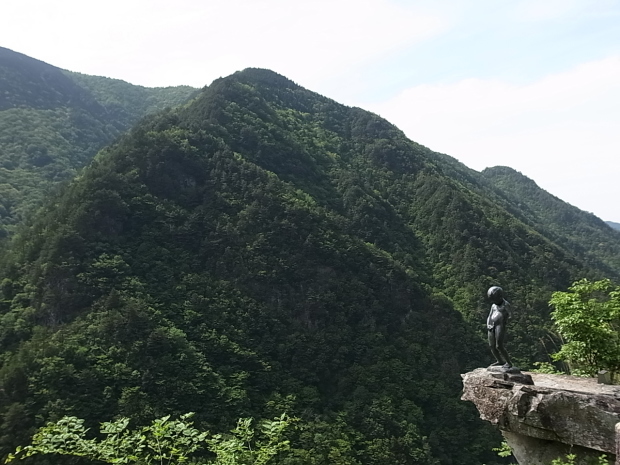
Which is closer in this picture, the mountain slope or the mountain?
the mountain slope

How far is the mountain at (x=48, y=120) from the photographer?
98188 millimetres

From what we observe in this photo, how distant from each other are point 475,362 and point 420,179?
52.9m

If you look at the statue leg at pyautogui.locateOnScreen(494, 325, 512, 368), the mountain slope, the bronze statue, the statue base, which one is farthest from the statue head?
the mountain slope

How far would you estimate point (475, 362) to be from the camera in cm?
6169

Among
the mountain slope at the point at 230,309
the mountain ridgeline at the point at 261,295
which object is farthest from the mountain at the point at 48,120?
the mountain ridgeline at the point at 261,295

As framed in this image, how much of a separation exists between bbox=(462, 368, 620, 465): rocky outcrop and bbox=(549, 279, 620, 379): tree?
2923mm

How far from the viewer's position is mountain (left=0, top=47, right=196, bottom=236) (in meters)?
98.2

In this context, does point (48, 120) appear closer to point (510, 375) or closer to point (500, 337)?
point (500, 337)

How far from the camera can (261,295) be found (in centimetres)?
6775

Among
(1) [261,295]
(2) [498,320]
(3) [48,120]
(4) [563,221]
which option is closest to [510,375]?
(2) [498,320]

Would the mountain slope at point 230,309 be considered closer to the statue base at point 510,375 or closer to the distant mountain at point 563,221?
the statue base at point 510,375

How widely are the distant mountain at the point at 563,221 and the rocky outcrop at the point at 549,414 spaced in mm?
122449

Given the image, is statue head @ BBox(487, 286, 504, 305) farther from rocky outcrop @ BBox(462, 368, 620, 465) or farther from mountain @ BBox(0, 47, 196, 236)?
mountain @ BBox(0, 47, 196, 236)

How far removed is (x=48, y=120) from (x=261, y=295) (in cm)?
11134
